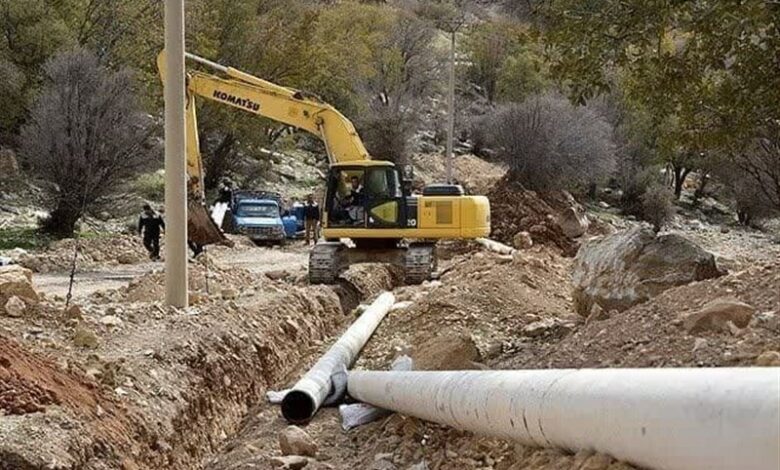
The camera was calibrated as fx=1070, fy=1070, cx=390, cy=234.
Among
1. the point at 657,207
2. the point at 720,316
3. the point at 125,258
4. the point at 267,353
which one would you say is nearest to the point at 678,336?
the point at 720,316

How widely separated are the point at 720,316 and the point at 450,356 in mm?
3232

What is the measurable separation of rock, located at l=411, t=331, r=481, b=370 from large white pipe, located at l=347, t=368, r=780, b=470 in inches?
104

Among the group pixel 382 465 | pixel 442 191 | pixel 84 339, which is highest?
pixel 442 191

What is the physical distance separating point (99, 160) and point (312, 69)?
19.0m

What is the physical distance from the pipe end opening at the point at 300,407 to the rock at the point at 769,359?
15.2ft

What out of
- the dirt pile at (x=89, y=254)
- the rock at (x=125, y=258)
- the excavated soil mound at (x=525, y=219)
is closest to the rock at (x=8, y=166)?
the dirt pile at (x=89, y=254)

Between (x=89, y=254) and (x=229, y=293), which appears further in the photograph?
(x=89, y=254)

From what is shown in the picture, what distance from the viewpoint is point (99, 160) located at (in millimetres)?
27359

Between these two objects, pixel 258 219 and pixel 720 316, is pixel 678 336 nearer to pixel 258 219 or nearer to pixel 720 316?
pixel 720 316

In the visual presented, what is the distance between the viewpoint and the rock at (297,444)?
815cm

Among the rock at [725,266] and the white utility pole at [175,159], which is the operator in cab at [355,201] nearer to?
the rock at [725,266]

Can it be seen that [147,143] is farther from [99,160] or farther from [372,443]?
[372,443]

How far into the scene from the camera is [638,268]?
10445mm

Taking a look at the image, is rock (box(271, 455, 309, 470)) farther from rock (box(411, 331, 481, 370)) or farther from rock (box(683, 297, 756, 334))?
rock (box(683, 297, 756, 334))
